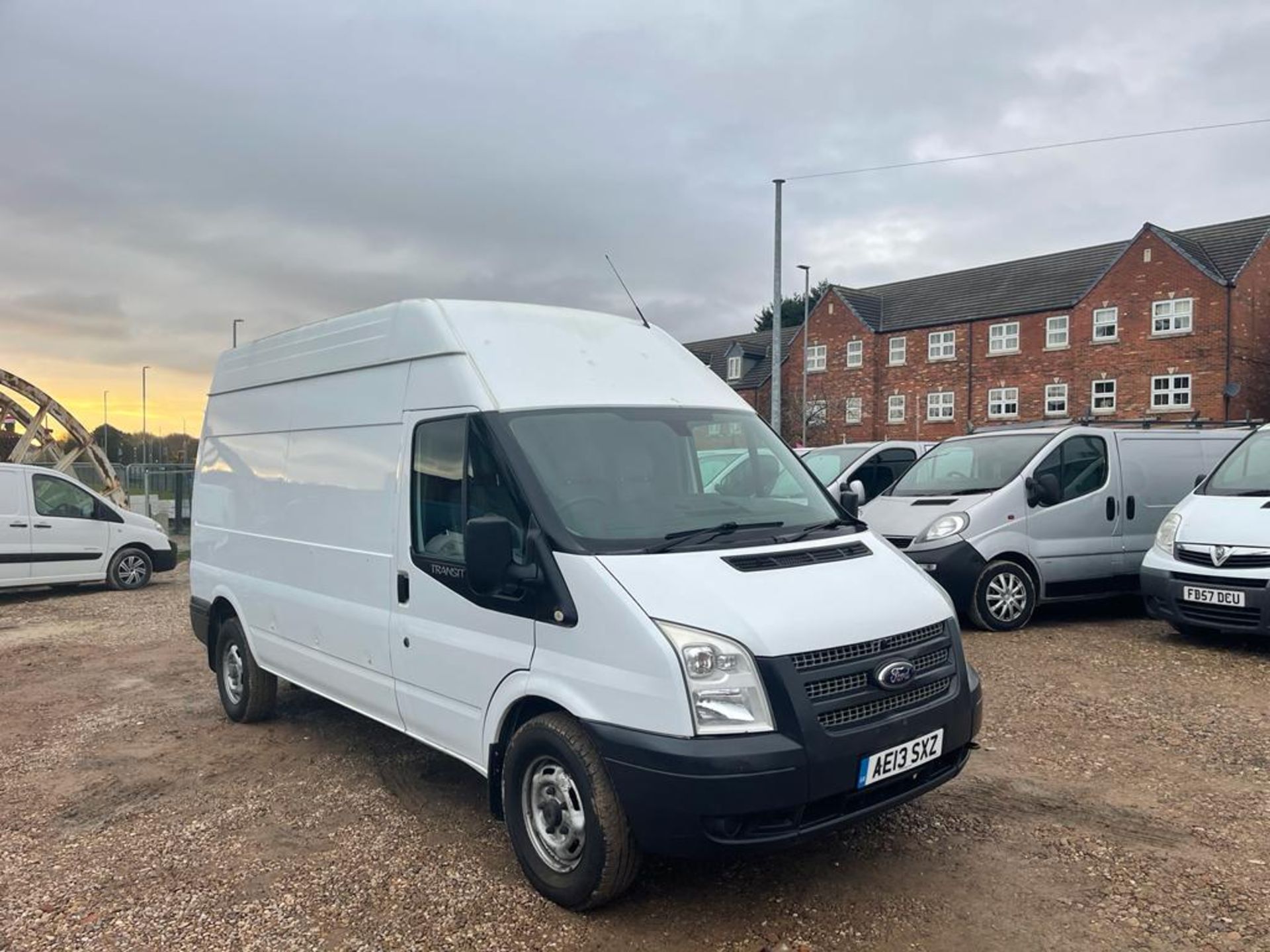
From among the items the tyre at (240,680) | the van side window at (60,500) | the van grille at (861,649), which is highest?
the van side window at (60,500)

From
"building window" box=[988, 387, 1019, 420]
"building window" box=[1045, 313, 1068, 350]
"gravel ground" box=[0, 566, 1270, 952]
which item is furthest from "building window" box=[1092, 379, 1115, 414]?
"gravel ground" box=[0, 566, 1270, 952]

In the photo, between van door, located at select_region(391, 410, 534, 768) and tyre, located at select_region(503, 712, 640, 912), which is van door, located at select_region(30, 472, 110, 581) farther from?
tyre, located at select_region(503, 712, 640, 912)

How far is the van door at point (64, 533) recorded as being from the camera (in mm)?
12109

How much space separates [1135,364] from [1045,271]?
296 inches

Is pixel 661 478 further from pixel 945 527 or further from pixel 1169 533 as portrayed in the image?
pixel 1169 533

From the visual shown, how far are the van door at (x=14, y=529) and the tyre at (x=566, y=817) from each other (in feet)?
36.3

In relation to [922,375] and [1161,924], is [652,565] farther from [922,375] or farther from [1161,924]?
[922,375]

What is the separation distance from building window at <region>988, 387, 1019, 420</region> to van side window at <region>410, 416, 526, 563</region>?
1602 inches

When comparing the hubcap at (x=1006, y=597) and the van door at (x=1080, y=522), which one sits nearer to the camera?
the hubcap at (x=1006, y=597)

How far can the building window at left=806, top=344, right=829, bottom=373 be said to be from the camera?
4866cm

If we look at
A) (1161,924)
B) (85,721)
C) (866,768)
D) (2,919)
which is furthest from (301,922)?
(85,721)

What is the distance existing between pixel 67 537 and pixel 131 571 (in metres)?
1.05

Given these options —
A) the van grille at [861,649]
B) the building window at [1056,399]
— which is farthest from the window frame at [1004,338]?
the van grille at [861,649]

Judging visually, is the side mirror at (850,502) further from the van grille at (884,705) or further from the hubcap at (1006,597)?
the hubcap at (1006,597)
